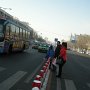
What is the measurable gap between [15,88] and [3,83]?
0.92 meters

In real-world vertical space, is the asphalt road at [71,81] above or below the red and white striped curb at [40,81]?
below

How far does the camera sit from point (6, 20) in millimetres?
27109

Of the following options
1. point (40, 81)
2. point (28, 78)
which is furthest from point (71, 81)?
point (40, 81)

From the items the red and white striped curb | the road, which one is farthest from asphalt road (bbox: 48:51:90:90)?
the red and white striped curb

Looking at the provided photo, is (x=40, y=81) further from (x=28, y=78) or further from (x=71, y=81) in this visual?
(x=71, y=81)

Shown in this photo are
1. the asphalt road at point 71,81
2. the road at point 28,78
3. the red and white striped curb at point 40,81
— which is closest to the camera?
the red and white striped curb at point 40,81

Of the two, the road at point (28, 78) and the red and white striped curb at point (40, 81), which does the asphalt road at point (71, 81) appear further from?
the red and white striped curb at point (40, 81)

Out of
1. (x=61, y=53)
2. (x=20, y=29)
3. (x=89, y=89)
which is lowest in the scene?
(x=89, y=89)

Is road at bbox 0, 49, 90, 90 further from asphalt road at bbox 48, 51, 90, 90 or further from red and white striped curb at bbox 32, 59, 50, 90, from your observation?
red and white striped curb at bbox 32, 59, 50, 90

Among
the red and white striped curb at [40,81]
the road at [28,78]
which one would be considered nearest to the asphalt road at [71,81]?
the road at [28,78]

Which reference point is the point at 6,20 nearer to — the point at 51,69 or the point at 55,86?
the point at 51,69

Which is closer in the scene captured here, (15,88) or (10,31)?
(15,88)

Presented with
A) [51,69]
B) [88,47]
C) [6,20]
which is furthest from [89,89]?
[88,47]

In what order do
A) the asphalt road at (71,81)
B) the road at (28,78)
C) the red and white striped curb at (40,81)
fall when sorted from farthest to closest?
the asphalt road at (71,81) < the road at (28,78) < the red and white striped curb at (40,81)
